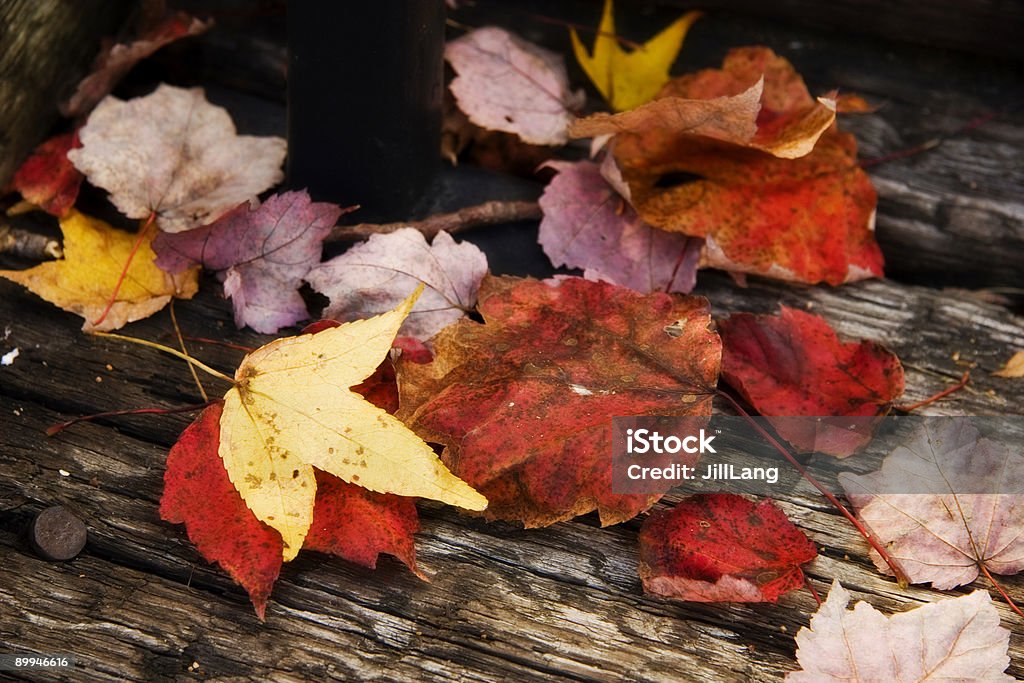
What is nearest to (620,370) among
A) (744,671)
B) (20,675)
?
(744,671)

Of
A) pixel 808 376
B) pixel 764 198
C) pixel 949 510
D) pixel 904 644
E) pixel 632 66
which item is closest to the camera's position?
pixel 904 644

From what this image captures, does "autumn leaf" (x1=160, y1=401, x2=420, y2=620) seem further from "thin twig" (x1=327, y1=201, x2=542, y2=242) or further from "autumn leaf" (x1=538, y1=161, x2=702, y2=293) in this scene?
"autumn leaf" (x1=538, y1=161, x2=702, y2=293)

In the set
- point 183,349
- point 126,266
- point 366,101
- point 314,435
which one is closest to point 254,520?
point 314,435

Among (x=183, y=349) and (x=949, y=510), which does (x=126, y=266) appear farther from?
(x=949, y=510)

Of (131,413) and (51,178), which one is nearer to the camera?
(131,413)

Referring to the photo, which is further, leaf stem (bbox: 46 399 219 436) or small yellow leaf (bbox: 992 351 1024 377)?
small yellow leaf (bbox: 992 351 1024 377)

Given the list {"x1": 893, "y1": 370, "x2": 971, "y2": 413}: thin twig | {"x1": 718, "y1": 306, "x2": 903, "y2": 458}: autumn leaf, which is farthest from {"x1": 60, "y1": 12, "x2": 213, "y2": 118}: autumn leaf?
{"x1": 893, "y1": 370, "x2": 971, "y2": 413}: thin twig

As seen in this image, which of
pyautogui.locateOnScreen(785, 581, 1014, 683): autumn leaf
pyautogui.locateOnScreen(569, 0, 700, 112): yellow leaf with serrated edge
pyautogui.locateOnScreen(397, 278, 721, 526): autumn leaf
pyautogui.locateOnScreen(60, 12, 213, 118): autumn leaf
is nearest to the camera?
pyautogui.locateOnScreen(785, 581, 1014, 683): autumn leaf

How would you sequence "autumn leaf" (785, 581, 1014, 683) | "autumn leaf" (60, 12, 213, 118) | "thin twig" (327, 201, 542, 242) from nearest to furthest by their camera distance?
"autumn leaf" (785, 581, 1014, 683), "thin twig" (327, 201, 542, 242), "autumn leaf" (60, 12, 213, 118)
